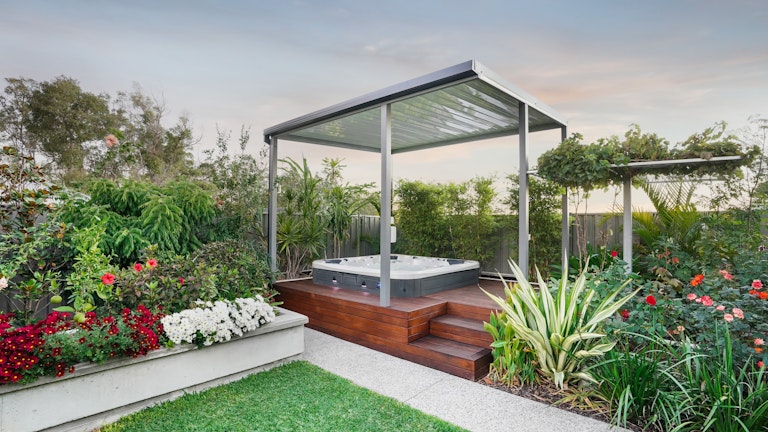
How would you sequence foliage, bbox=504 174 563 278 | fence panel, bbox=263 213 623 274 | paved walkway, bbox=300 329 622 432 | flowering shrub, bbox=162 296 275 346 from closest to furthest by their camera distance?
1. paved walkway, bbox=300 329 622 432
2. flowering shrub, bbox=162 296 275 346
3. fence panel, bbox=263 213 623 274
4. foliage, bbox=504 174 563 278

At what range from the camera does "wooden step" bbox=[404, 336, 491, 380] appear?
3512 millimetres

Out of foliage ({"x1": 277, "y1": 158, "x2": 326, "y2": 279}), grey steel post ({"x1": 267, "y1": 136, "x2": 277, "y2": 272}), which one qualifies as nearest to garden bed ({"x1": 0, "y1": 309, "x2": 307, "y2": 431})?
grey steel post ({"x1": 267, "y1": 136, "x2": 277, "y2": 272})

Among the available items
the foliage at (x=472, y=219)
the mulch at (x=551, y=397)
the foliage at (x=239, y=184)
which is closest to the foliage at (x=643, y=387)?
the mulch at (x=551, y=397)

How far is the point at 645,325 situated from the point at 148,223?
4.91m

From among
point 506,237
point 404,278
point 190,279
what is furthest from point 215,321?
point 506,237

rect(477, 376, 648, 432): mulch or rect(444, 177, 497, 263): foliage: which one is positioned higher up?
rect(444, 177, 497, 263): foliage

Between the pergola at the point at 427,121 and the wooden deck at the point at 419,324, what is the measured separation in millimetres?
316

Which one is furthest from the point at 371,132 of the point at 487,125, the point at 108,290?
the point at 108,290

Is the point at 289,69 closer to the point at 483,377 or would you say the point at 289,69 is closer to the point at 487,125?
the point at 487,125

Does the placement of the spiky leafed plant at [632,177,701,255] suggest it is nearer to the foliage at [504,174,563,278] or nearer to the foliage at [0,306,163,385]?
the foliage at [504,174,563,278]

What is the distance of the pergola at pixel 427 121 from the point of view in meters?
3.98

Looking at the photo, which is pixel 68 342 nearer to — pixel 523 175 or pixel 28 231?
pixel 28 231

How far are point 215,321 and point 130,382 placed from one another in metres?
0.70

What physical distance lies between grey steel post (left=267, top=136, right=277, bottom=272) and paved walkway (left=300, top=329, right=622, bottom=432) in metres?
2.25
